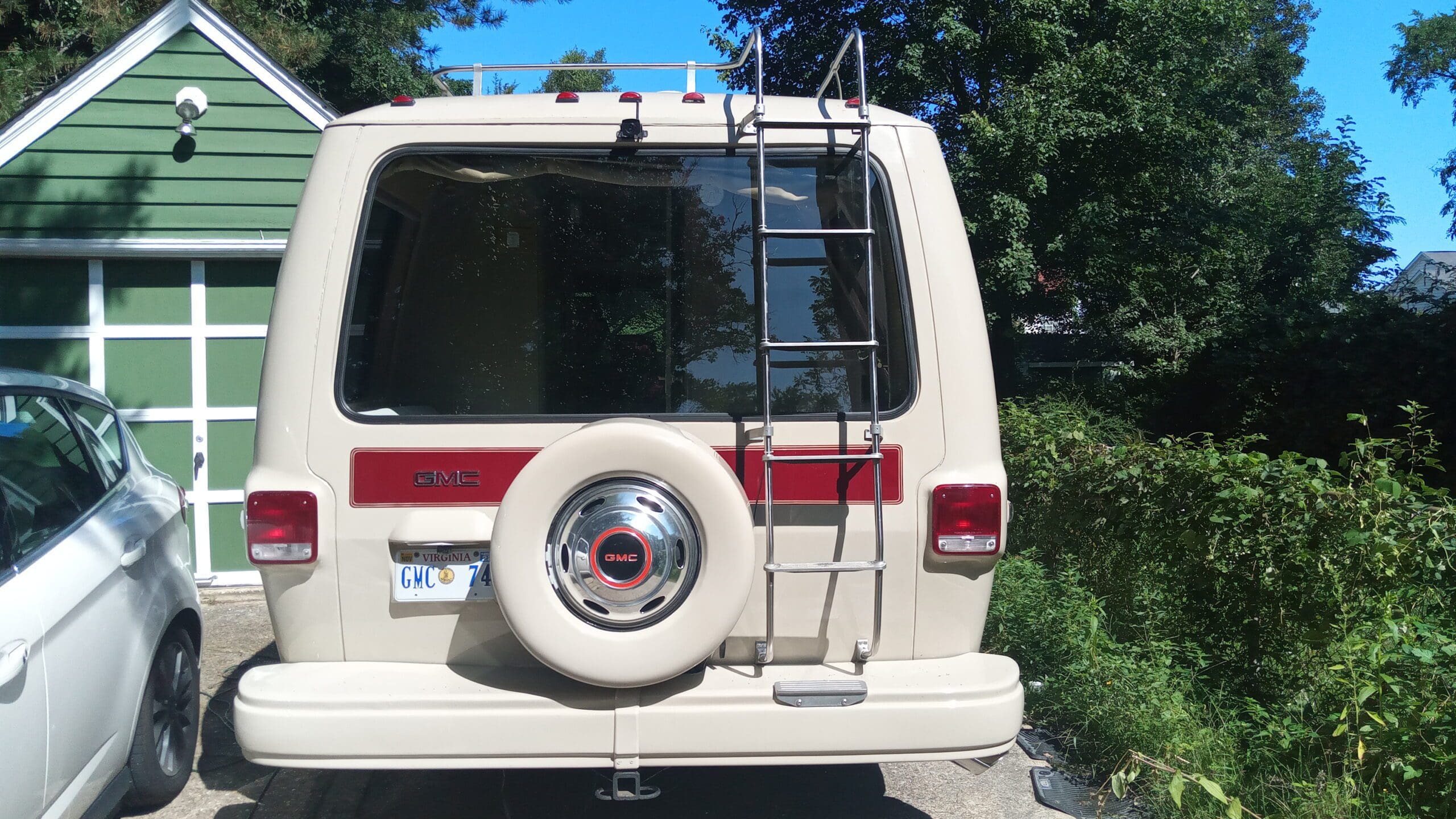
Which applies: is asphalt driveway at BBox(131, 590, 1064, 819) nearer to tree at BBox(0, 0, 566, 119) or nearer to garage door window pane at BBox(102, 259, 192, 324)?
garage door window pane at BBox(102, 259, 192, 324)

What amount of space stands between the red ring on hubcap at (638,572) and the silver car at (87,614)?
1.49 metres

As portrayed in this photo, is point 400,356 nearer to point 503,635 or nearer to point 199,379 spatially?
point 503,635

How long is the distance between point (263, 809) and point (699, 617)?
2.24 m

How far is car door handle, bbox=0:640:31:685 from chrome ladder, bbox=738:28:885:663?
196 centimetres

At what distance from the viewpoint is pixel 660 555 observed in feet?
9.46

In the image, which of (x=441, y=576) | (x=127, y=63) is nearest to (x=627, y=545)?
(x=441, y=576)

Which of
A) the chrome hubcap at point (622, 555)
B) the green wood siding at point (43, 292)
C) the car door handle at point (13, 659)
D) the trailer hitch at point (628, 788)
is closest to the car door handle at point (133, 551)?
the car door handle at point (13, 659)

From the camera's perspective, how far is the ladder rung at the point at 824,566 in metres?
3.01

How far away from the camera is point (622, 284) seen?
3.32 metres

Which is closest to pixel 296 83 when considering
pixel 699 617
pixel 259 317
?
pixel 259 317

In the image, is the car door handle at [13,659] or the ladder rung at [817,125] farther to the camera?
the ladder rung at [817,125]

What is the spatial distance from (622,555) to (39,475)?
82.5 inches

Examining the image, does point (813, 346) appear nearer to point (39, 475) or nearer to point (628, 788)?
point (628, 788)

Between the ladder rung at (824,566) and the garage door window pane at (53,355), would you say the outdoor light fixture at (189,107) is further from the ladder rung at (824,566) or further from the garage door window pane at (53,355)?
the ladder rung at (824,566)
